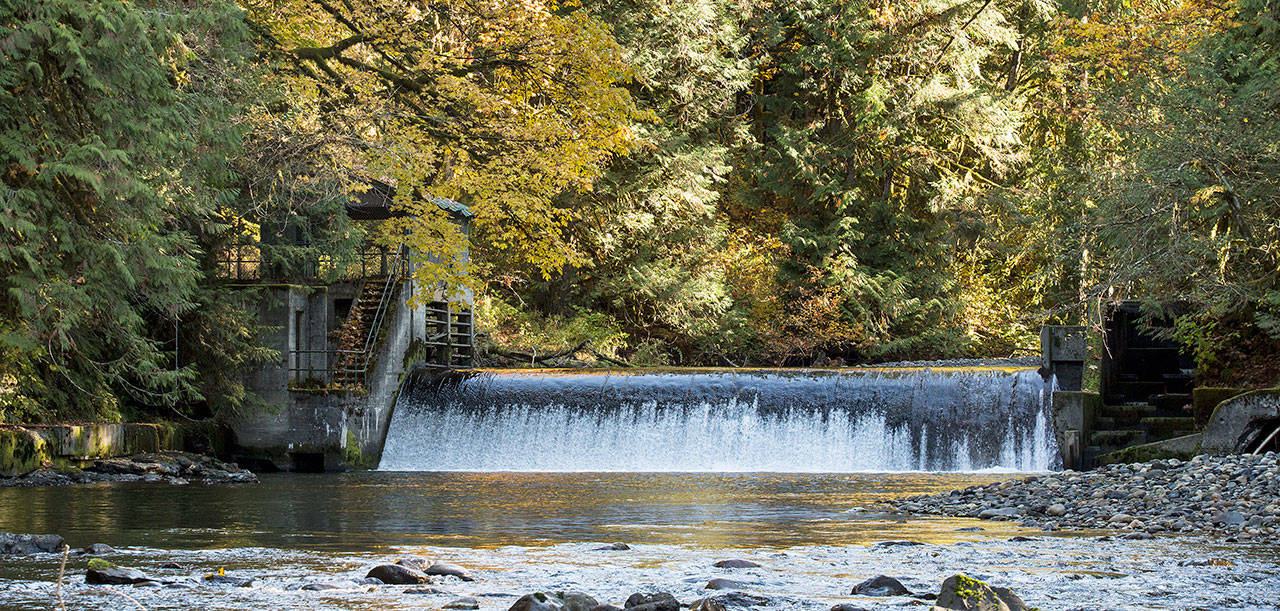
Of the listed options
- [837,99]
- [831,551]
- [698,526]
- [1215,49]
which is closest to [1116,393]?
[1215,49]

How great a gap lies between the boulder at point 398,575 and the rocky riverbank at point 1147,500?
548cm

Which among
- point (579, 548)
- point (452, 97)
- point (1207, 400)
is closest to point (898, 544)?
point (579, 548)

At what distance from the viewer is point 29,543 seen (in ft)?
28.8

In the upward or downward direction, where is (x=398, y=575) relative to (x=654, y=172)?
downward

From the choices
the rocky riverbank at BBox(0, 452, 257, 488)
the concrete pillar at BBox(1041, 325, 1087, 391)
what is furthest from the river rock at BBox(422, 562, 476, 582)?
the concrete pillar at BBox(1041, 325, 1087, 391)

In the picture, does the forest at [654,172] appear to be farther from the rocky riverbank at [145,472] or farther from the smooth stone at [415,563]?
the smooth stone at [415,563]

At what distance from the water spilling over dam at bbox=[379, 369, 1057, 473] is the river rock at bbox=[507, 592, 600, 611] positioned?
13.0 m

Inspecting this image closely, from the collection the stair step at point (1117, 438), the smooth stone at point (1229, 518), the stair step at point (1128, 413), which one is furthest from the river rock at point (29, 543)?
the stair step at point (1128, 413)

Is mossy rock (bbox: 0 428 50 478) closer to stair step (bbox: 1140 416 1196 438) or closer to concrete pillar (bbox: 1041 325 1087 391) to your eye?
concrete pillar (bbox: 1041 325 1087 391)

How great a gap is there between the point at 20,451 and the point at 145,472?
1580 millimetres

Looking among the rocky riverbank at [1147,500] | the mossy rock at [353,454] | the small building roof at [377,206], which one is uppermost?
the small building roof at [377,206]

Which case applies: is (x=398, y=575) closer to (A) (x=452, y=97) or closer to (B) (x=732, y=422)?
(A) (x=452, y=97)

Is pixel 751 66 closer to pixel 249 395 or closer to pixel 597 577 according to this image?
pixel 249 395

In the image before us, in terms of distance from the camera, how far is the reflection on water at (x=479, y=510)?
10.2 meters
